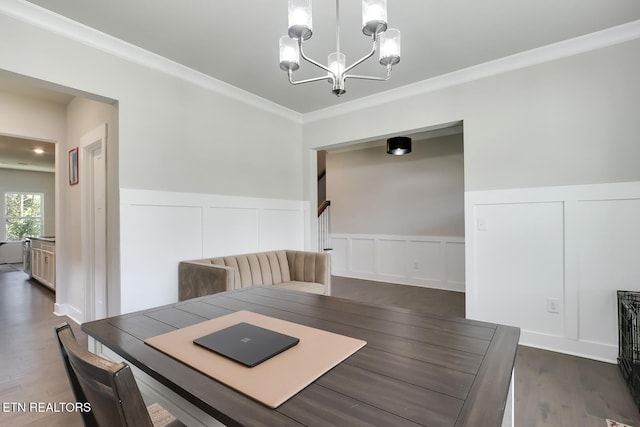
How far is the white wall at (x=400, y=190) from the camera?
15.6 ft

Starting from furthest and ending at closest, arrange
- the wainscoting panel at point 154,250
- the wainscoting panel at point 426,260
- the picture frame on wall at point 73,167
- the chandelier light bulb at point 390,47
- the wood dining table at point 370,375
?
the wainscoting panel at point 426,260
the picture frame on wall at point 73,167
the wainscoting panel at point 154,250
the chandelier light bulb at point 390,47
the wood dining table at point 370,375

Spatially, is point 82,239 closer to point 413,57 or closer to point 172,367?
point 172,367

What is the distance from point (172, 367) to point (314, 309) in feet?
2.22

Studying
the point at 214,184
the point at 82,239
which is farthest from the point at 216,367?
the point at 82,239

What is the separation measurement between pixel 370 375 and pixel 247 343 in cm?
41

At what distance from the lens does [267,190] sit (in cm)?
381

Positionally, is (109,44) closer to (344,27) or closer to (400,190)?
(344,27)

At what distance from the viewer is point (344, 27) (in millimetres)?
2281

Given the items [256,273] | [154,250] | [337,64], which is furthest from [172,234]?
[337,64]

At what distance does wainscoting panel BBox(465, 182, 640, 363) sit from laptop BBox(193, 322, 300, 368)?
8.35 feet

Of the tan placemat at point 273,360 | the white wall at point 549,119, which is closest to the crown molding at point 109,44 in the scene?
the white wall at point 549,119

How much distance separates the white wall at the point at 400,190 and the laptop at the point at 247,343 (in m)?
4.25

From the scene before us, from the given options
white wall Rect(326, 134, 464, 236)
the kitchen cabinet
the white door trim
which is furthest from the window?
white wall Rect(326, 134, 464, 236)

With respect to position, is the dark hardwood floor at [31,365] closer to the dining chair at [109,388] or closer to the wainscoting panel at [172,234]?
the wainscoting panel at [172,234]
